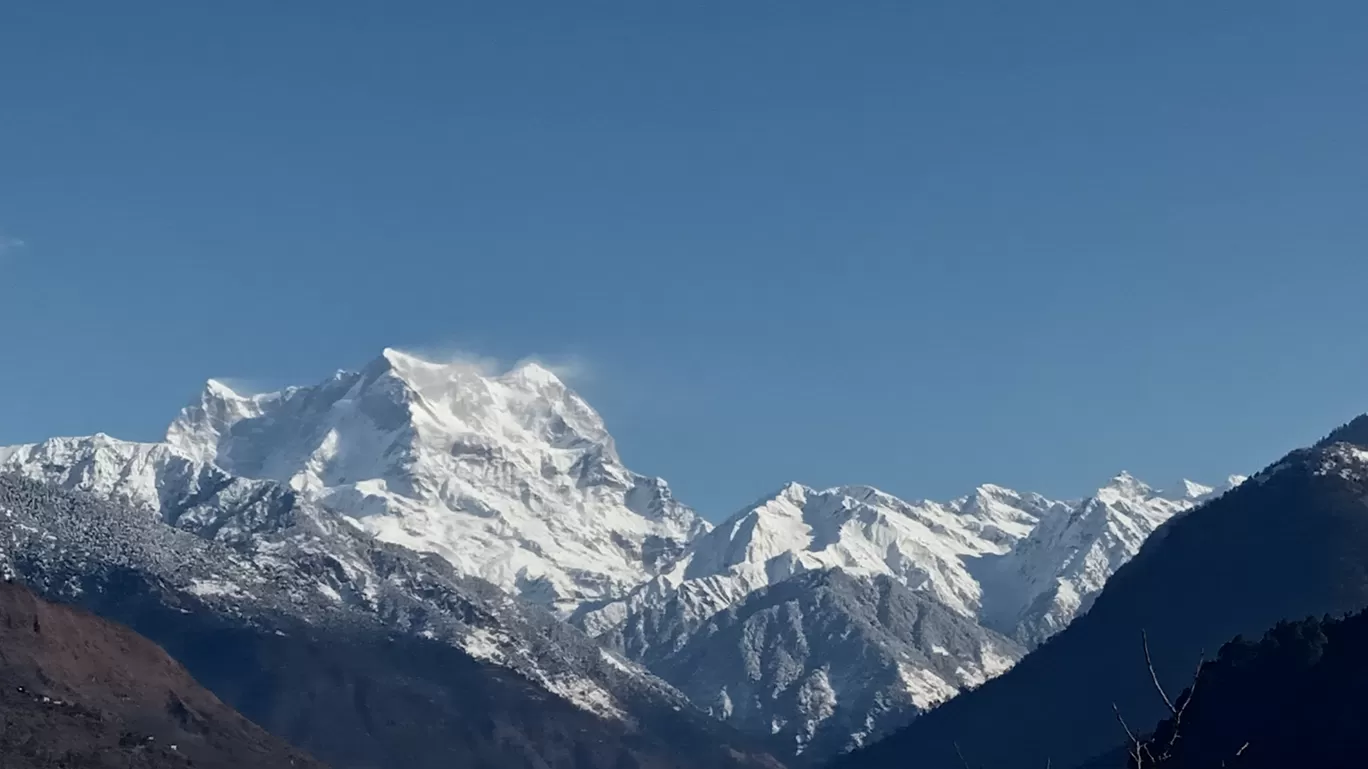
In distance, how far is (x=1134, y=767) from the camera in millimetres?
37938

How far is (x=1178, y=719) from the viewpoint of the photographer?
118 feet

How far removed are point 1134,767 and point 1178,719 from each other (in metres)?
2.43
